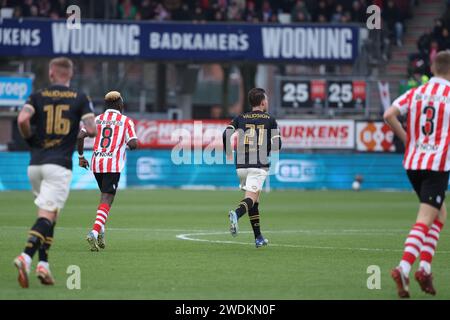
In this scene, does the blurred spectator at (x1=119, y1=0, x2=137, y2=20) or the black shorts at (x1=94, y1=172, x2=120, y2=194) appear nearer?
the black shorts at (x1=94, y1=172, x2=120, y2=194)

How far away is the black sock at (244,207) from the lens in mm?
16281

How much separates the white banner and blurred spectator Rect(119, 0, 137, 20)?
290 inches

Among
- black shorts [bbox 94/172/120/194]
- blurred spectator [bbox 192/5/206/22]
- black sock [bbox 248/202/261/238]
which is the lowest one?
black sock [bbox 248/202/261/238]

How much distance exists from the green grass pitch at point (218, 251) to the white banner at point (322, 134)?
795 cm

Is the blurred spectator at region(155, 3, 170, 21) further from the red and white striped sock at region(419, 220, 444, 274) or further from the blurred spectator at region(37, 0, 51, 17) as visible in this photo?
the red and white striped sock at region(419, 220, 444, 274)

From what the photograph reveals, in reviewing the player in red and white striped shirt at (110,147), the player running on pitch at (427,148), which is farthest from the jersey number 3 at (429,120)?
the player in red and white striped shirt at (110,147)

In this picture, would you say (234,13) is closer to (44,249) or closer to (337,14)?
(337,14)

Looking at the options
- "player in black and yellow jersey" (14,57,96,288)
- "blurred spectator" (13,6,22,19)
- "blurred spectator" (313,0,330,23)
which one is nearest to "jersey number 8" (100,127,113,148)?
"player in black and yellow jersey" (14,57,96,288)

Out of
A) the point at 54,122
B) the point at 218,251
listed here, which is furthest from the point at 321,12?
the point at 54,122

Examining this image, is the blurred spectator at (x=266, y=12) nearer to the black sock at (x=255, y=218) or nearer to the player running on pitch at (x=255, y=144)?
the player running on pitch at (x=255, y=144)

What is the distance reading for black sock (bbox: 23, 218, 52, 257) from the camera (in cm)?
1120

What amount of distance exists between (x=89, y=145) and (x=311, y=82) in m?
8.12

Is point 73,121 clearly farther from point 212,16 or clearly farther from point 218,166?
point 212,16

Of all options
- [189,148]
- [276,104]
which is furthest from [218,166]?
[276,104]
